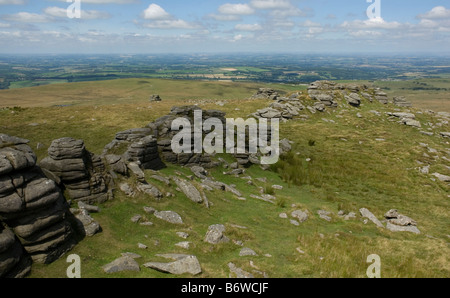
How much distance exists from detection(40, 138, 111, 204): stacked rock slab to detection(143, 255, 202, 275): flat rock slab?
7.90m

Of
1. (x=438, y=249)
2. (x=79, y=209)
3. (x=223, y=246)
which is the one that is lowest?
(x=438, y=249)

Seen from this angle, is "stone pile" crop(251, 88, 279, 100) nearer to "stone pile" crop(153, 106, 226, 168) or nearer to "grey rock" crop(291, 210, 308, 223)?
"stone pile" crop(153, 106, 226, 168)

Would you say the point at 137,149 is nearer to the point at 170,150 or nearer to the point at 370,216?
the point at 170,150

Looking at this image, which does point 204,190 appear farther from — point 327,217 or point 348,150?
point 348,150

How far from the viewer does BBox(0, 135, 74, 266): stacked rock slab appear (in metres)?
12.4

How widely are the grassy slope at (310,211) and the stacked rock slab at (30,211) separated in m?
0.91

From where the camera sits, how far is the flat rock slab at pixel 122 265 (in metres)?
12.5

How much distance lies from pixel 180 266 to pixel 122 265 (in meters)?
2.80

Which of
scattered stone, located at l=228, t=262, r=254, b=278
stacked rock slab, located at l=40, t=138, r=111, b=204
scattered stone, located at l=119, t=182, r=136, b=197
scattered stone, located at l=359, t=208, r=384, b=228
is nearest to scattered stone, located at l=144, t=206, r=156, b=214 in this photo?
scattered stone, located at l=119, t=182, r=136, b=197

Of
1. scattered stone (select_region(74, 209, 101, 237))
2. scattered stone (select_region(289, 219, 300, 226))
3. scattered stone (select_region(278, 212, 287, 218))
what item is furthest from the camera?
scattered stone (select_region(278, 212, 287, 218))

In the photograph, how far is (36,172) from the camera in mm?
14672

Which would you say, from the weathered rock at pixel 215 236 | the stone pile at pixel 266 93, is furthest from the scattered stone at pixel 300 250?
the stone pile at pixel 266 93
